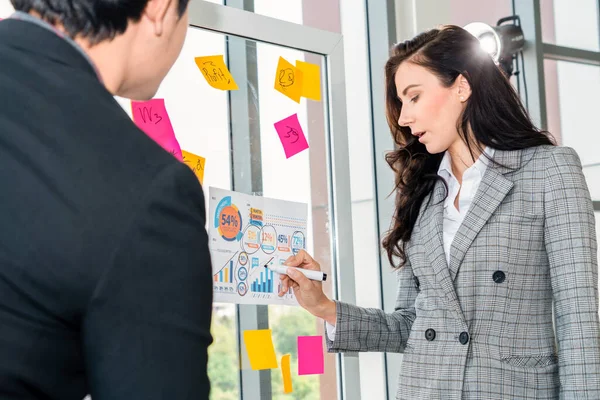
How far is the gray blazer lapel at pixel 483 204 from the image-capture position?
1.77 metres

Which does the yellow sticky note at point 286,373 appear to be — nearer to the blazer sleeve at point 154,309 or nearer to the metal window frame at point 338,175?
the metal window frame at point 338,175

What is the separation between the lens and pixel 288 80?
230 cm

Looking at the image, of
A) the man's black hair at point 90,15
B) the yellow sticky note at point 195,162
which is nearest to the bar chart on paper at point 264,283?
the yellow sticky note at point 195,162

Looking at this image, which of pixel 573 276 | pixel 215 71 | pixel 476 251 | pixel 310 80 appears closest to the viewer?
pixel 573 276

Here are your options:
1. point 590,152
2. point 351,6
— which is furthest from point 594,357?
point 590,152

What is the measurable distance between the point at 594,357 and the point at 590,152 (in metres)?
2.21

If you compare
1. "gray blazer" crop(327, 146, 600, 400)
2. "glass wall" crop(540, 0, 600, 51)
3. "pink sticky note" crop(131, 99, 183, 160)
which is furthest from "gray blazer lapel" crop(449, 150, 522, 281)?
"glass wall" crop(540, 0, 600, 51)

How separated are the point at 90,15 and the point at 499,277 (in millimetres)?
1259

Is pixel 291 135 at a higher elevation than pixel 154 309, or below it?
higher

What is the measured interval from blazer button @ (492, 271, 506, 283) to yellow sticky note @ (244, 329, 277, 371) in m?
0.71

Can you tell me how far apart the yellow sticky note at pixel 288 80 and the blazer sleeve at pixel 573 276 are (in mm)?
869

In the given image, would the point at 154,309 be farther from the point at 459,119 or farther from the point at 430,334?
the point at 459,119

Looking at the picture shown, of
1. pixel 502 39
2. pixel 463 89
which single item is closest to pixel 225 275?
pixel 463 89

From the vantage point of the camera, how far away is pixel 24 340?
57 cm
